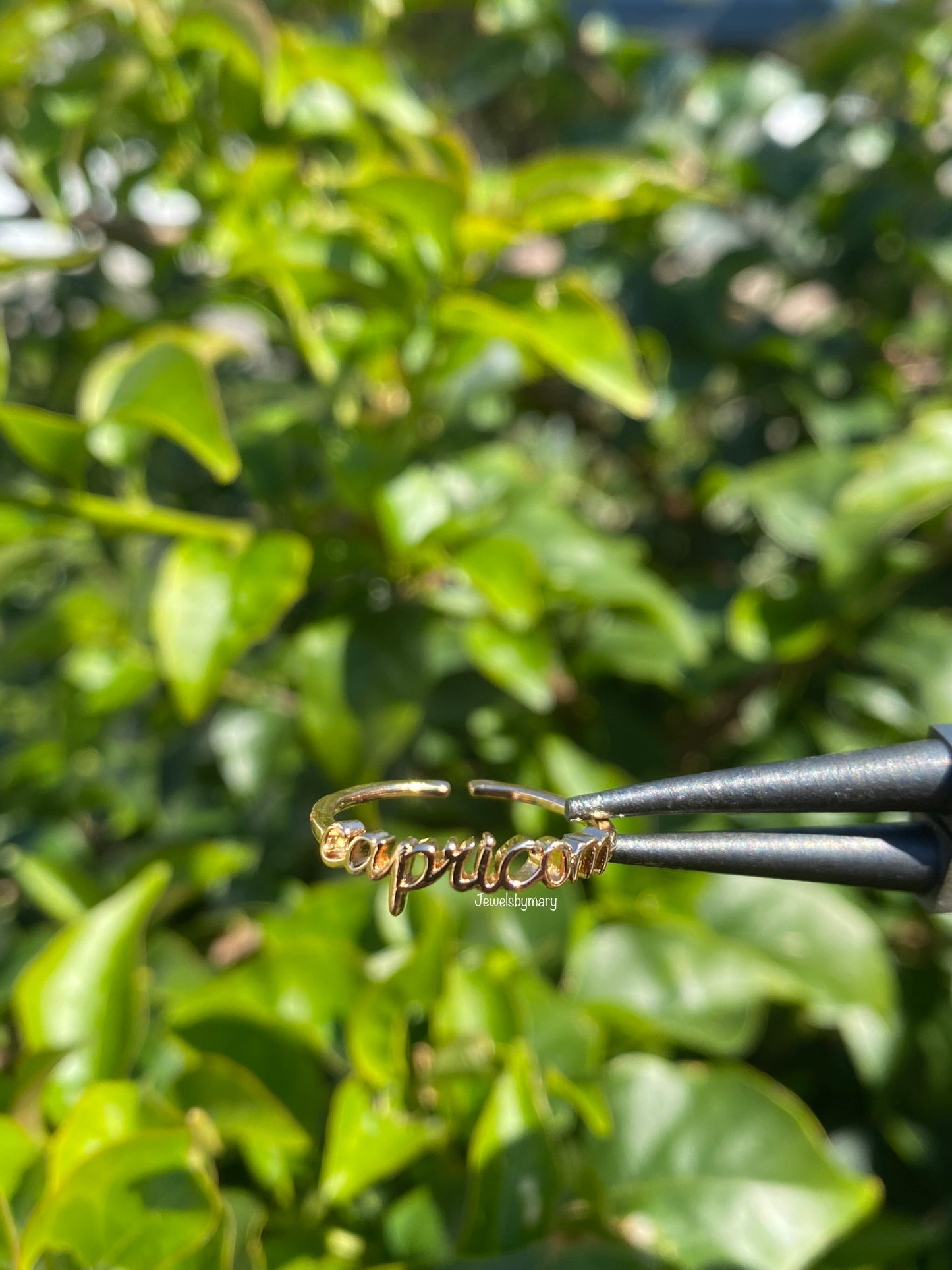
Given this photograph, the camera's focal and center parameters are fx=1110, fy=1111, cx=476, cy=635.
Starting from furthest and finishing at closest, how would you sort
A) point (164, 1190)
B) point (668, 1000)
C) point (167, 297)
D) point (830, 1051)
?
1. point (167, 297)
2. point (830, 1051)
3. point (668, 1000)
4. point (164, 1190)

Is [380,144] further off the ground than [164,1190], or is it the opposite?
[380,144]

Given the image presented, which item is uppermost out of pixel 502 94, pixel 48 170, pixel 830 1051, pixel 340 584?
pixel 48 170

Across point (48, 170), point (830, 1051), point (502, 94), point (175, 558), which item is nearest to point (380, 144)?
point (48, 170)

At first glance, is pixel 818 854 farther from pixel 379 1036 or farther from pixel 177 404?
pixel 177 404

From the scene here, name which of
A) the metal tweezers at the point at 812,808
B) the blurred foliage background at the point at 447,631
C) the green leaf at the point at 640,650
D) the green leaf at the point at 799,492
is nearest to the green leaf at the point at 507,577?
the blurred foliage background at the point at 447,631

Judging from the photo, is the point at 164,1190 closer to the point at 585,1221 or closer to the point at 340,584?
the point at 585,1221

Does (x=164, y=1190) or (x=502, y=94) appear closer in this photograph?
(x=164, y=1190)

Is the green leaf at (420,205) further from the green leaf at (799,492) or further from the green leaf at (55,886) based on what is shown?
the green leaf at (55,886)

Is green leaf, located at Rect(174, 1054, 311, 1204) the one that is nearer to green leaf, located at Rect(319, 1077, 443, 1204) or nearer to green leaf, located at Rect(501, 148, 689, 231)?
green leaf, located at Rect(319, 1077, 443, 1204)
